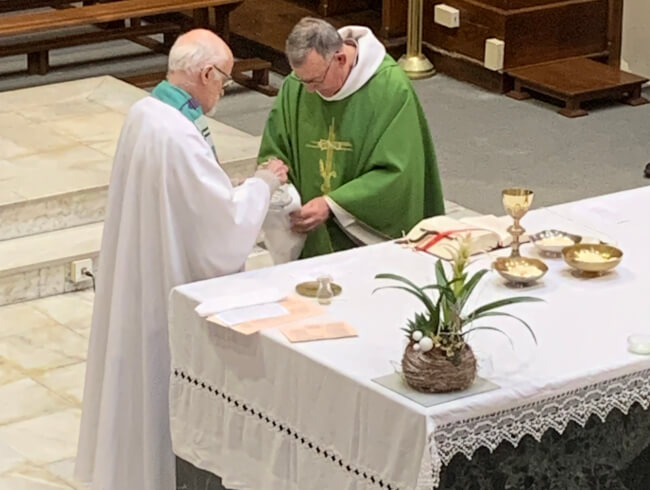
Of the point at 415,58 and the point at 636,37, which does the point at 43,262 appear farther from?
the point at 636,37

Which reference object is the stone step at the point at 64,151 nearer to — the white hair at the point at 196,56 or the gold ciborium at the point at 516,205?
the white hair at the point at 196,56

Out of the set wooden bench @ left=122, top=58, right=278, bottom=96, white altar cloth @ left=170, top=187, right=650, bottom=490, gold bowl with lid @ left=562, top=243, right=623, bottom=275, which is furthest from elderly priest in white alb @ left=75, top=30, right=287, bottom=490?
wooden bench @ left=122, top=58, right=278, bottom=96

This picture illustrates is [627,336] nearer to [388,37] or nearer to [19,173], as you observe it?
[19,173]

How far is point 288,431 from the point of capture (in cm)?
387

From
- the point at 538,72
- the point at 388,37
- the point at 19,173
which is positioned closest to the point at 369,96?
the point at 19,173

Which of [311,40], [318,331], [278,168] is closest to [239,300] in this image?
[318,331]

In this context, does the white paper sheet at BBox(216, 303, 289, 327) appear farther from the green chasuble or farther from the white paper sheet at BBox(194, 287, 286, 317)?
the green chasuble

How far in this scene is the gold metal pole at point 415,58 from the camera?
9758 mm

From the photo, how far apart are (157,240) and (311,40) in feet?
2.58

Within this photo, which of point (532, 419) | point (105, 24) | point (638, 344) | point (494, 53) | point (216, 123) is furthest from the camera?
point (105, 24)

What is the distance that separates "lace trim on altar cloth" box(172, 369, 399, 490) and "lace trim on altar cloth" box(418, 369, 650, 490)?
0.54 feet

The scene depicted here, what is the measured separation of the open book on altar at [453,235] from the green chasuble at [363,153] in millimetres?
342

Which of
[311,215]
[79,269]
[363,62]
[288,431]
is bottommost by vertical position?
[79,269]

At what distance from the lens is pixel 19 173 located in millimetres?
7184
